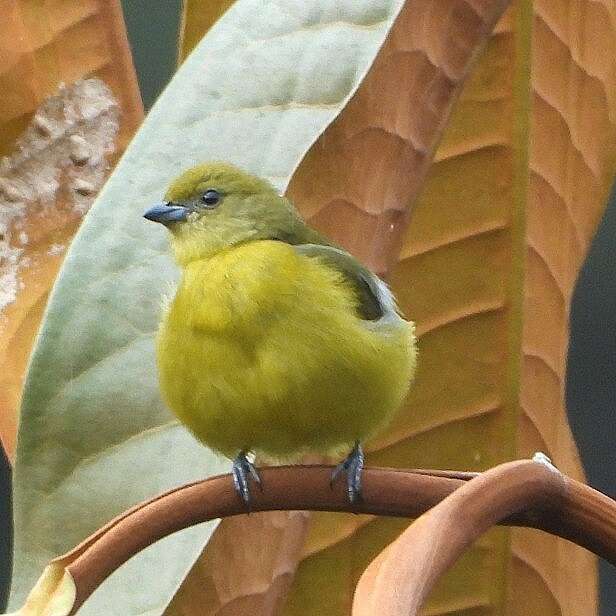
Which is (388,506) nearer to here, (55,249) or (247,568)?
(247,568)

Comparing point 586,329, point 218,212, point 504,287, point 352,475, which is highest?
point 352,475

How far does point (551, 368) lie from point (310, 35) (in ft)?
1.78

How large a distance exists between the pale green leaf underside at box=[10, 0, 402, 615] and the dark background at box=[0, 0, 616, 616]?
1780mm

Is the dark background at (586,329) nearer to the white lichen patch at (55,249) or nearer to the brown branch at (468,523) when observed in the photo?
the white lichen patch at (55,249)

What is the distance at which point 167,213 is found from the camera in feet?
4.07

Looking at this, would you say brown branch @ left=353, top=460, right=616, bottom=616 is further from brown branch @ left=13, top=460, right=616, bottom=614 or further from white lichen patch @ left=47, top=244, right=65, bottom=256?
white lichen patch @ left=47, top=244, right=65, bottom=256

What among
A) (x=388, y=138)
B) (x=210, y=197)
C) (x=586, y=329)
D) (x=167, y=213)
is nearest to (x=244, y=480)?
(x=388, y=138)

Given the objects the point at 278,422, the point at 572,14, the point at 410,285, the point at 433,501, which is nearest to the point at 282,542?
the point at 278,422

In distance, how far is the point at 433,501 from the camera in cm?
71

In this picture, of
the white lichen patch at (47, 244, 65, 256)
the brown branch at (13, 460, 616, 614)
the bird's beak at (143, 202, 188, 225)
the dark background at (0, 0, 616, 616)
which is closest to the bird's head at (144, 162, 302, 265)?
the bird's beak at (143, 202, 188, 225)

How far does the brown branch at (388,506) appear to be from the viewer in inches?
24.8

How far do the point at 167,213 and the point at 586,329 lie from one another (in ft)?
5.97

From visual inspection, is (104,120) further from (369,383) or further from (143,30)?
(143,30)

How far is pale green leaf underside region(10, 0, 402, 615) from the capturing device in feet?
2.81
